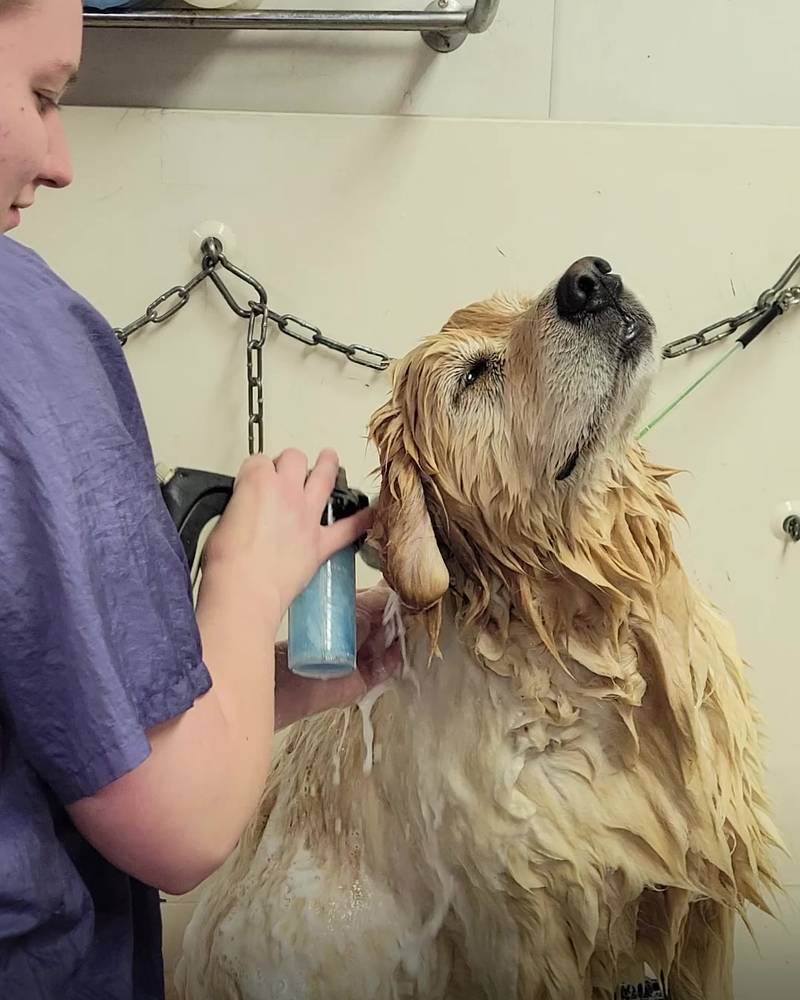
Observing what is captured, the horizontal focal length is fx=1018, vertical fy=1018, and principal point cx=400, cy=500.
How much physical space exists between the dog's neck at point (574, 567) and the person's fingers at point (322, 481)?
0.33ft

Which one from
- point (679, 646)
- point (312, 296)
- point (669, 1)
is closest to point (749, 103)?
point (669, 1)

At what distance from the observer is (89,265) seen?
1.02 metres

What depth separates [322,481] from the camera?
670mm

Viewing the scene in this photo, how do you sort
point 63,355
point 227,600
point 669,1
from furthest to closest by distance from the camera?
point 669,1
point 227,600
point 63,355

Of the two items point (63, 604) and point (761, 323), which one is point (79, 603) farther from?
point (761, 323)

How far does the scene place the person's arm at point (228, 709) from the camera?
0.48 metres

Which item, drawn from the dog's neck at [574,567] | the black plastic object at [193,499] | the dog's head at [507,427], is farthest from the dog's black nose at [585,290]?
the black plastic object at [193,499]

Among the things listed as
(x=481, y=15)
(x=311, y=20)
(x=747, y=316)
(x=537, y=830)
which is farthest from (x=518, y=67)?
(x=537, y=830)

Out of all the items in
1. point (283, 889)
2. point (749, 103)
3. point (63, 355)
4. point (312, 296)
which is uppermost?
point (749, 103)

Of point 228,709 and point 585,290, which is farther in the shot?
point 585,290

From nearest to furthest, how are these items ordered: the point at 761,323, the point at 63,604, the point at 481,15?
the point at 63,604 → the point at 481,15 → the point at 761,323

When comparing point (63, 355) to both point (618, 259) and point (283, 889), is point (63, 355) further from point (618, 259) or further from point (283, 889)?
point (618, 259)

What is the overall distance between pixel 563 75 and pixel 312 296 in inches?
12.8

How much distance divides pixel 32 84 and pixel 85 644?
11.3 inches
